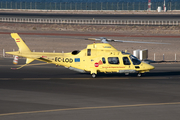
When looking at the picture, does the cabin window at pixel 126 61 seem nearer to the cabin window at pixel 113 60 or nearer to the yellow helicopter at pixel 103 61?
the yellow helicopter at pixel 103 61

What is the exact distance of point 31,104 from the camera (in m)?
19.9

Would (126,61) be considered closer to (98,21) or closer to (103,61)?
(103,61)

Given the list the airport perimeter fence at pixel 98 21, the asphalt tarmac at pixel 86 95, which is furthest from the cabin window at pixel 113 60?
the airport perimeter fence at pixel 98 21

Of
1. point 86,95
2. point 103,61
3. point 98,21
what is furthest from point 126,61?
point 98,21

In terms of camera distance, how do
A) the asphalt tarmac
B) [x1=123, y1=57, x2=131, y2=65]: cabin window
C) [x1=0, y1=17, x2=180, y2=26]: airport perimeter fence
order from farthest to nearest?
[x1=0, y1=17, x2=180, y2=26]: airport perimeter fence < [x1=123, y1=57, x2=131, y2=65]: cabin window < the asphalt tarmac

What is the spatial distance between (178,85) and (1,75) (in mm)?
16313

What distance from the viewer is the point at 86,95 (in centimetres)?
Answer: 2266

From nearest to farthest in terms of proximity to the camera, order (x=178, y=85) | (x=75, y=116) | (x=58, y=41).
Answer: (x=75, y=116), (x=178, y=85), (x=58, y=41)

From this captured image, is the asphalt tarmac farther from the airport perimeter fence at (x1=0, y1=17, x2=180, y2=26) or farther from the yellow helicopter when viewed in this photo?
the airport perimeter fence at (x1=0, y1=17, x2=180, y2=26)

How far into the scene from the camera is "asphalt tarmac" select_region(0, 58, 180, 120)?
692 inches

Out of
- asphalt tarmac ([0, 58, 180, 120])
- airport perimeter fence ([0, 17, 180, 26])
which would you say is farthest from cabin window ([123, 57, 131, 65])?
airport perimeter fence ([0, 17, 180, 26])

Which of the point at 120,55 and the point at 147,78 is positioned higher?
the point at 120,55

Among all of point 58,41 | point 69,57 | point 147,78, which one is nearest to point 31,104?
point 69,57

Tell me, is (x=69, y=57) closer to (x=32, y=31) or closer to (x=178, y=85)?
(x=178, y=85)
